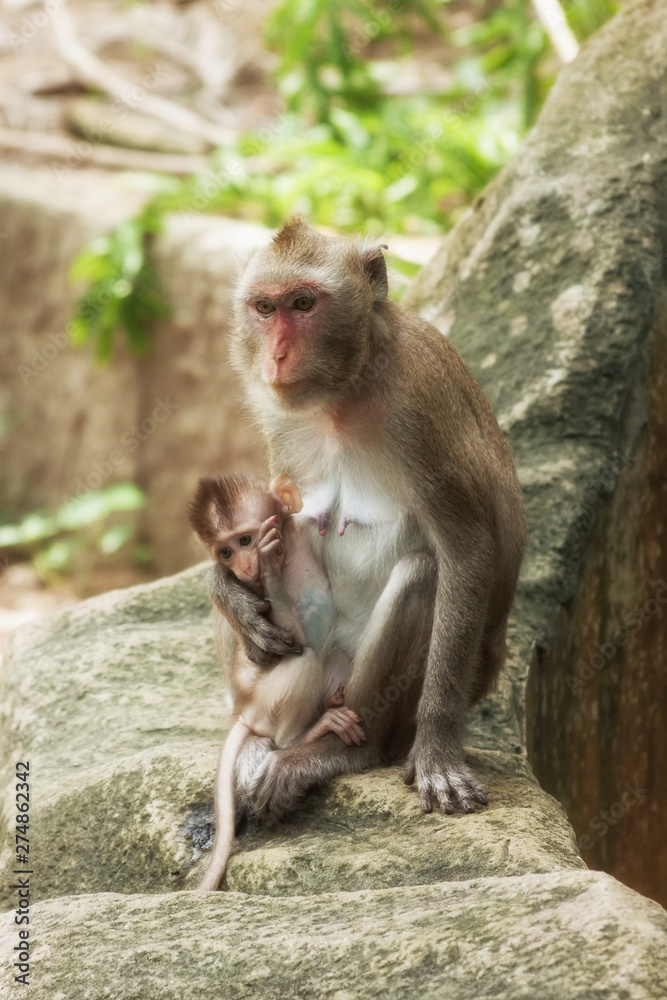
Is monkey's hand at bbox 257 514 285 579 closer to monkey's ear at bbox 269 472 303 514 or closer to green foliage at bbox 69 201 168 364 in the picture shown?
monkey's ear at bbox 269 472 303 514

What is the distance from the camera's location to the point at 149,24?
1370 cm

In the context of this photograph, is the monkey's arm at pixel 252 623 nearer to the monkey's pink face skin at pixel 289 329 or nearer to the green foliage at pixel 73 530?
the monkey's pink face skin at pixel 289 329

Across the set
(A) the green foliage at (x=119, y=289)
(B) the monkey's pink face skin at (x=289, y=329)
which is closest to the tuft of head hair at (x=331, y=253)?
(B) the monkey's pink face skin at (x=289, y=329)

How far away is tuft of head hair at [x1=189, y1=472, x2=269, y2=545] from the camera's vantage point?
3.80 meters

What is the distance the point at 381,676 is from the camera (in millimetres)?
3598

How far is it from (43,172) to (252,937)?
10759 millimetres

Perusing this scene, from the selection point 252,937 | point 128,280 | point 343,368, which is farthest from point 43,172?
point 252,937

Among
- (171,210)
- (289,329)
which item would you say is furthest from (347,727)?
(171,210)

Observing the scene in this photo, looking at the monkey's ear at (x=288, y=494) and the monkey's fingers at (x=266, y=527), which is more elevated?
the monkey's ear at (x=288, y=494)

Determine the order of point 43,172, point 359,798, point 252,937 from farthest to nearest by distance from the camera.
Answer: point 43,172 < point 359,798 < point 252,937

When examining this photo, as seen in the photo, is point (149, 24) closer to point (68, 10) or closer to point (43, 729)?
point (68, 10)

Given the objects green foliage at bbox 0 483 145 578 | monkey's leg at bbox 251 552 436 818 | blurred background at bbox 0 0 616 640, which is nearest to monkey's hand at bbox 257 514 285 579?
monkey's leg at bbox 251 552 436 818

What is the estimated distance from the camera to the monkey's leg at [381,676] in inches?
140

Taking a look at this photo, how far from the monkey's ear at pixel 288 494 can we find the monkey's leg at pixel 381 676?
445mm
